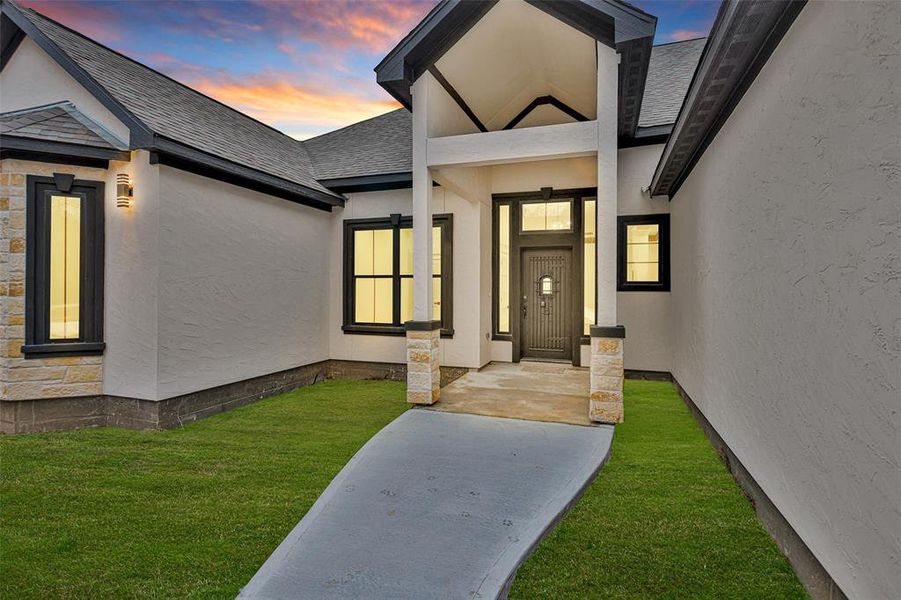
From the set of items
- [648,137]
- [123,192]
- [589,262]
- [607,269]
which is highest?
[648,137]

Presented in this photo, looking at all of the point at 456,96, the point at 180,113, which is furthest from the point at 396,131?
the point at 180,113

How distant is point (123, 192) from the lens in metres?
5.68

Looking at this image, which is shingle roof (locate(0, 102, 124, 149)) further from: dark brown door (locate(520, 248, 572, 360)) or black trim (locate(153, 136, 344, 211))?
dark brown door (locate(520, 248, 572, 360))

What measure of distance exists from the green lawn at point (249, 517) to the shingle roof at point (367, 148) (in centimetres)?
526

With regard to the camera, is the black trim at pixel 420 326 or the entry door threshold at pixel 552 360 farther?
the entry door threshold at pixel 552 360

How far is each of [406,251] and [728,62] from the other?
593cm

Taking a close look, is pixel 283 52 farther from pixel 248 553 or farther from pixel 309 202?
pixel 248 553

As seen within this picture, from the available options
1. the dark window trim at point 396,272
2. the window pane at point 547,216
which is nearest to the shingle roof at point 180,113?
the dark window trim at point 396,272

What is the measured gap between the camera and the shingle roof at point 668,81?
312 inches

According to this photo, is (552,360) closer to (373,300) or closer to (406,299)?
(406,299)

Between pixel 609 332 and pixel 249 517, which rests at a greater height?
pixel 609 332

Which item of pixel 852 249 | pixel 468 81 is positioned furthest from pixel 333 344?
pixel 852 249

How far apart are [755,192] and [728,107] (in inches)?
46.7

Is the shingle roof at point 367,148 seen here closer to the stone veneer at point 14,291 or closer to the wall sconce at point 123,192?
the wall sconce at point 123,192
